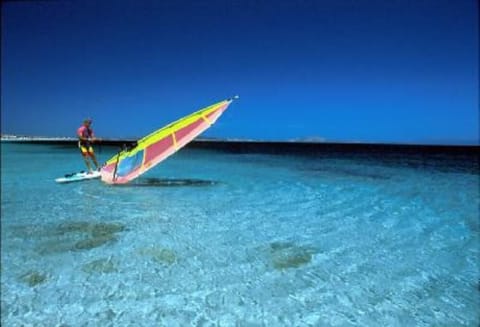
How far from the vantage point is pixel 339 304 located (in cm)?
366

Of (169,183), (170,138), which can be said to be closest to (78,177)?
(169,183)

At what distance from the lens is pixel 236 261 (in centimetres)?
486

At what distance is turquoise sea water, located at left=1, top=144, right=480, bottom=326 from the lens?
3.48 meters

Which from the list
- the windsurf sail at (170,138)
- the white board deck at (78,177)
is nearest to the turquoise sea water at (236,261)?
the windsurf sail at (170,138)

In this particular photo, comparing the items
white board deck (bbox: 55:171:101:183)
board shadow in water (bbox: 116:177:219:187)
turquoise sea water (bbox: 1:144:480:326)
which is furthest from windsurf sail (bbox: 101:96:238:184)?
white board deck (bbox: 55:171:101:183)

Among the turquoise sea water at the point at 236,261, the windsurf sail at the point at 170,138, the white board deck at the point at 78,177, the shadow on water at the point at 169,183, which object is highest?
the windsurf sail at the point at 170,138

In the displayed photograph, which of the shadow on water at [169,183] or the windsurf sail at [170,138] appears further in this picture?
the shadow on water at [169,183]

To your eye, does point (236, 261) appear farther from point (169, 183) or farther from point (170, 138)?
point (169, 183)

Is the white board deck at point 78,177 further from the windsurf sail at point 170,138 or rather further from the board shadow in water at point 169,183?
the windsurf sail at point 170,138

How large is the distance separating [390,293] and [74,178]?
33.2 feet

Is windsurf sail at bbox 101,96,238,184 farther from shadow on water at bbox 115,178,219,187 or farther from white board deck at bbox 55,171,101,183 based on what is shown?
white board deck at bbox 55,171,101,183

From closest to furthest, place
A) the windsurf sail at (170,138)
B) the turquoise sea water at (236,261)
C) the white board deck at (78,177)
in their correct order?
1. the turquoise sea water at (236,261)
2. the windsurf sail at (170,138)
3. the white board deck at (78,177)

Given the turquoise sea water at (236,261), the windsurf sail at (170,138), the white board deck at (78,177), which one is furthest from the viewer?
the white board deck at (78,177)

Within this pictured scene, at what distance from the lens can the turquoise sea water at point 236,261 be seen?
11.4 feet
